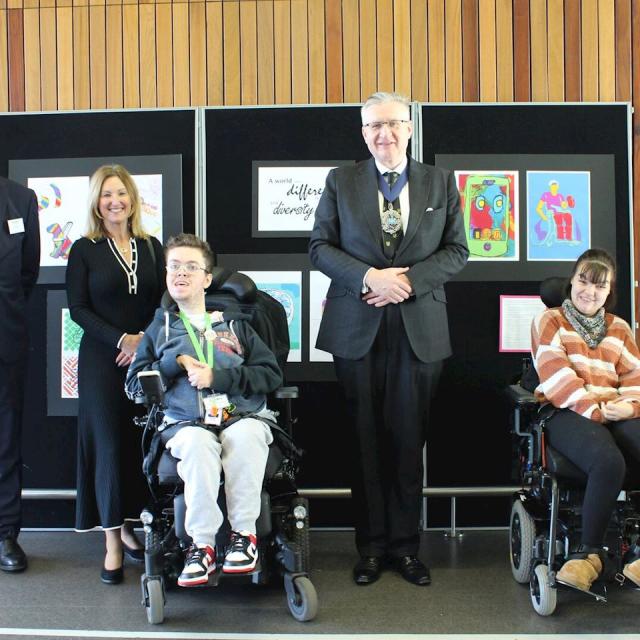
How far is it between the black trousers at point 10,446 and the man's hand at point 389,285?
63.8 inches

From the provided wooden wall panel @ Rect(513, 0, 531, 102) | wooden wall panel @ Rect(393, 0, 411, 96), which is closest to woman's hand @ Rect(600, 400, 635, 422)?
wooden wall panel @ Rect(513, 0, 531, 102)

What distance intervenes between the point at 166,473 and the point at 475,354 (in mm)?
1842

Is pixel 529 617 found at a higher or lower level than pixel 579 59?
lower

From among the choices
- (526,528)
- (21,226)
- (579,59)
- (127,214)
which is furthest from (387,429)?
(579,59)

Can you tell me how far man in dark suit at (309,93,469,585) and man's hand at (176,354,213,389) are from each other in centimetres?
55

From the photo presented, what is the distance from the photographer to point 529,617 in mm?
2678

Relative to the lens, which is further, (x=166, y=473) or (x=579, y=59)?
(x=579, y=59)

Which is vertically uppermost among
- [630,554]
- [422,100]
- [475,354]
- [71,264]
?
[422,100]

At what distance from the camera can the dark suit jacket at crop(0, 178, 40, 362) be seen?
3242mm

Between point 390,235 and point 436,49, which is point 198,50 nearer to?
point 436,49

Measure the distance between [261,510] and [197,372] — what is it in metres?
0.56

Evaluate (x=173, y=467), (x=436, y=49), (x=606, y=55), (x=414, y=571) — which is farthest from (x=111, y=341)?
(x=606, y=55)

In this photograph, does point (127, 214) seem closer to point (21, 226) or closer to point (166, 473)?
point (21, 226)

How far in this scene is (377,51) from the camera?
3969mm
